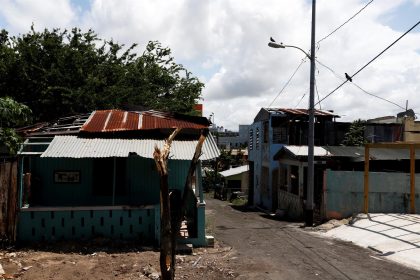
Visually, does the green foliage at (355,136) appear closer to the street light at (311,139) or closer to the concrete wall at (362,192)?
the concrete wall at (362,192)

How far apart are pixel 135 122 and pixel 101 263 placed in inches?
237

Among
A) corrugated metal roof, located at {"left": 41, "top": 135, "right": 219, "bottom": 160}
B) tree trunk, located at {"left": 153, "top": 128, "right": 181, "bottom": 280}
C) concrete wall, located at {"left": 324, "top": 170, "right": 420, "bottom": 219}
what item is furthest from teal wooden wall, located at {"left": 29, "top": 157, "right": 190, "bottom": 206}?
tree trunk, located at {"left": 153, "top": 128, "right": 181, "bottom": 280}

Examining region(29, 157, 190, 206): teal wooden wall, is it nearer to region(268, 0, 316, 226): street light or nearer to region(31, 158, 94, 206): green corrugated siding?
region(31, 158, 94, 206): green corrugated siding

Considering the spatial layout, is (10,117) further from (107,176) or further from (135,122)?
(135,122)

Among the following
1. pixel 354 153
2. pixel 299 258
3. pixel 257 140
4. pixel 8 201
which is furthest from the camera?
pixel 257 140

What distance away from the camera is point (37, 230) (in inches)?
472

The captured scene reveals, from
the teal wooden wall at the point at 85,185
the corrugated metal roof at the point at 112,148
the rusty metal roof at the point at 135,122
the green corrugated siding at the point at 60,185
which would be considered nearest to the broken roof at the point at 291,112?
the rusty metal roof at the point at 135,122

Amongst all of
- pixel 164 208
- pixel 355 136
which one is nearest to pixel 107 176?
pixel 164 208

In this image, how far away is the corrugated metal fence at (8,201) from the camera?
1160 centimetres

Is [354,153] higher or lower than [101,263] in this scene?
higher

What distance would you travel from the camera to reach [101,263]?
33.6 ft

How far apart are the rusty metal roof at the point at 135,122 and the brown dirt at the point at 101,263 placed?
4.09m

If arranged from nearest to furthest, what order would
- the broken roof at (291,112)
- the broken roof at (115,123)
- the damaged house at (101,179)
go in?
Result: 1. the damaged house at (101,179)
2. the broken roof at (115,123)
3. the broken roof at (291,112)

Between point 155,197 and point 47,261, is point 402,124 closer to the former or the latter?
point 155,197
